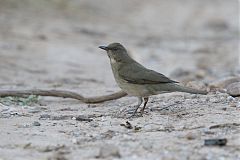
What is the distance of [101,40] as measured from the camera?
58.6ft

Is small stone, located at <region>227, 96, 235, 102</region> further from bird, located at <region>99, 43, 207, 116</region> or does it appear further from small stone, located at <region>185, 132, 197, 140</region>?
small stone, located at <region>185, 132, 197, 140</region>

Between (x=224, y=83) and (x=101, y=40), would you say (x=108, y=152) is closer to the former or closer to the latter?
(x=224, y=83)

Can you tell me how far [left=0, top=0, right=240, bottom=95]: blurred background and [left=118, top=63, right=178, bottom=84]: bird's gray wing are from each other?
2.05 meters

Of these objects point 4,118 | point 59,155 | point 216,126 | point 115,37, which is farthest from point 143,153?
point 115,37

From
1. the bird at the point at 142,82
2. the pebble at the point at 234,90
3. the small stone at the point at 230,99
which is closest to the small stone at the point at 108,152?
the bird at the point at 142,82

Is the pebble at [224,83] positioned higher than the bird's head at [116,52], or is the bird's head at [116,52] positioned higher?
the bird's head at [116,52]

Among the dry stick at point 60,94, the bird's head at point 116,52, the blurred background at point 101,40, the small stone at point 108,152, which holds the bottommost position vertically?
the small stone at point 108,152

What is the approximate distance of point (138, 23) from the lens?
74.5 ft

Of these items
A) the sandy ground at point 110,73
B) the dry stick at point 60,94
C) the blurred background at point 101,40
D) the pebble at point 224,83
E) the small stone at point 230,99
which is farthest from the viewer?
the blurred background at point 101,40

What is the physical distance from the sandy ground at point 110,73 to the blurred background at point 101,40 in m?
0.03

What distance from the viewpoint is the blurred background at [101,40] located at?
1213 cm

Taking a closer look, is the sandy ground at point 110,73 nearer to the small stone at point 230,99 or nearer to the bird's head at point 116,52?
the small stone at point 230,99

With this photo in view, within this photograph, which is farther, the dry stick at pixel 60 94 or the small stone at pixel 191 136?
the dry stick at pixel 60 94

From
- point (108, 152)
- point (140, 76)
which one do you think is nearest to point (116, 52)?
point (140, 76)
